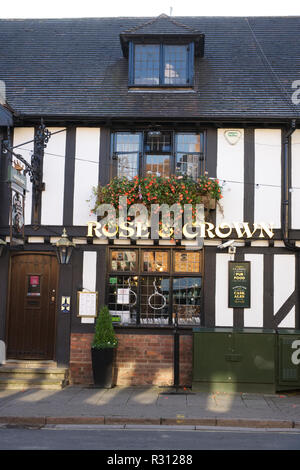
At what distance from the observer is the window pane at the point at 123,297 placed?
447 inches

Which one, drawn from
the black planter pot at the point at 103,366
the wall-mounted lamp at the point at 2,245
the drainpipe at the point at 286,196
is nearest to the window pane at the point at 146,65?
the drainpipe at the point at 286,196

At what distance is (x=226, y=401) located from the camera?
9.52 metres

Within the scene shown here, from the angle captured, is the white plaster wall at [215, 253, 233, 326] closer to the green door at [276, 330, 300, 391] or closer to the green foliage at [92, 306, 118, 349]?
the green door at [276, 330, 300, 391]

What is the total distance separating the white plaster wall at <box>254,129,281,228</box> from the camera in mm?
11266

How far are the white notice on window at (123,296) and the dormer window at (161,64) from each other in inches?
203

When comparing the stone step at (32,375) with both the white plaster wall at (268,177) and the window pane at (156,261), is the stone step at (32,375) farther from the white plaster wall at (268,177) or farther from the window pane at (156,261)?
the white plaster wall at (268,177)

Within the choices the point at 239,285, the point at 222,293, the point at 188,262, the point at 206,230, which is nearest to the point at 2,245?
the point at 188,262

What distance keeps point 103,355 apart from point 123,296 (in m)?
1.48

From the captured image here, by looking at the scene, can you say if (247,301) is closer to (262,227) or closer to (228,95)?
(262,227)

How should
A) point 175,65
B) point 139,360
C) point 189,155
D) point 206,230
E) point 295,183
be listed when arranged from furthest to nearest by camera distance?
1. point 175,65
2. point 189,155
3. point 295,183
4. point 206,230
5. point 139,360

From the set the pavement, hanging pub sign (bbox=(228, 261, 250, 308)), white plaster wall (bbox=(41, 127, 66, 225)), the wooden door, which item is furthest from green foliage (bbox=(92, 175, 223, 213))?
the pavement

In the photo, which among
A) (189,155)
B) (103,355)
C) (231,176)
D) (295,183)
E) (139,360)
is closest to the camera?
(103,355)

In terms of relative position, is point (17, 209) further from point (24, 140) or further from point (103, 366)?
point (103, 366)

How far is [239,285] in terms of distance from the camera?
11.1 meters
